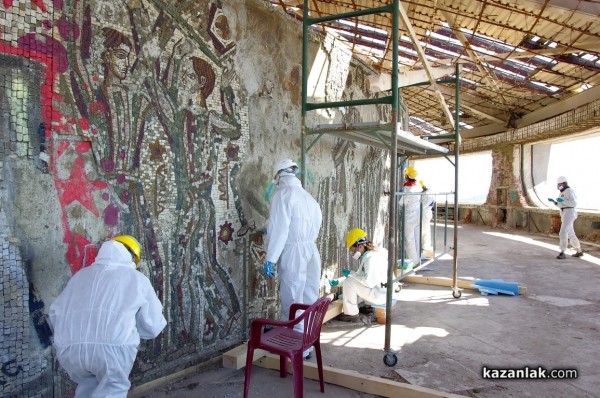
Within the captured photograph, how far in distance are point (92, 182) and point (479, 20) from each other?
24.1 ft

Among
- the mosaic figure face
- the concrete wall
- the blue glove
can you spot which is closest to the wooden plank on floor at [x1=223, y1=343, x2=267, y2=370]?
the concrete wall

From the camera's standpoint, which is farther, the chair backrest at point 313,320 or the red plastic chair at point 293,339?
the chair backrest at point 313,320

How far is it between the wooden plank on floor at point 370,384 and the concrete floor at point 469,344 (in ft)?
0.22

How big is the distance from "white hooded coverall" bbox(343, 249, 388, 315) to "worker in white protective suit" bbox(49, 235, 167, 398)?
9.53ft

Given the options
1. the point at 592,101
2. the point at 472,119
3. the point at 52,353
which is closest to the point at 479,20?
the point at 592,101

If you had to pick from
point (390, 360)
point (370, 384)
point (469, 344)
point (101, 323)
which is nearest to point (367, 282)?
point (390, 360)

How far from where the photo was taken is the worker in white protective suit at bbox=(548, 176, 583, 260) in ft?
32.2

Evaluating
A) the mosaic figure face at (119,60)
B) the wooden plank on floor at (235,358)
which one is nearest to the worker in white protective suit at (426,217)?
the wooden plank on floor at (235,358)

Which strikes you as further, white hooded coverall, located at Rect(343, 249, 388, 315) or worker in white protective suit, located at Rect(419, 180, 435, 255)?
worker in white protective suit, located at Rect(419, 180, 435, 255)

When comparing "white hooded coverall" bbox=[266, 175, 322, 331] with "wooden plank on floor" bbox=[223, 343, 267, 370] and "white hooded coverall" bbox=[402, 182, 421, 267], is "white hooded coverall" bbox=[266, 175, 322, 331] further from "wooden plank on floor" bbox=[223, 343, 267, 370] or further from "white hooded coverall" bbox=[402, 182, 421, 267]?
"white hooded coverall" bbox=[402, 182, 421, 267]

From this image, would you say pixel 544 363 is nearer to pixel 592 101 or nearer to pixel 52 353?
pixel 52 353

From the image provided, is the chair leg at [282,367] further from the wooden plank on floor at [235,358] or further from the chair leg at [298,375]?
the chair leg at [298,375]

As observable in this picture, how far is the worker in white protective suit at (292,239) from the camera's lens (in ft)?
12.7

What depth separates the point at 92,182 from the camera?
9.74 ft
